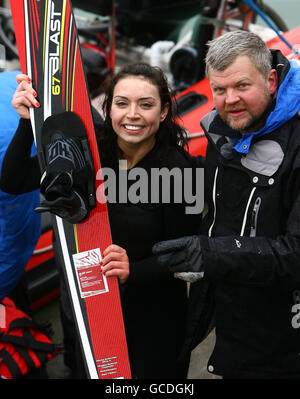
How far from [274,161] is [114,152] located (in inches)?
26.4

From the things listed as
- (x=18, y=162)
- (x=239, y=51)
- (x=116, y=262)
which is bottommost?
(x=116, y=262)

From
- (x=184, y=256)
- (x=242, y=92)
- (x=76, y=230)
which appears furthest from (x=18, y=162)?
(x=242, y=92)

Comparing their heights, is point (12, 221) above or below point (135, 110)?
below

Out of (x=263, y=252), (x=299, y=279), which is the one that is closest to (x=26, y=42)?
(x=263, y=252)

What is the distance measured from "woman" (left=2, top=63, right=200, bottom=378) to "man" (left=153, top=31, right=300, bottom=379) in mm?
231

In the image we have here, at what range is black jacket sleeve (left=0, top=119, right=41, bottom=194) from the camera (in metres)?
1.73

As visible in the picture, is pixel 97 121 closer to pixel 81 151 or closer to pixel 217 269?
pixel 81 151

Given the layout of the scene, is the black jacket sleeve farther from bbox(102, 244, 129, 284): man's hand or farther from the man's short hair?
the man's short hair

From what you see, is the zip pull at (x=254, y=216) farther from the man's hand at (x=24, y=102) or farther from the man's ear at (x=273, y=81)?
the man's hand at (x=24, y=102)

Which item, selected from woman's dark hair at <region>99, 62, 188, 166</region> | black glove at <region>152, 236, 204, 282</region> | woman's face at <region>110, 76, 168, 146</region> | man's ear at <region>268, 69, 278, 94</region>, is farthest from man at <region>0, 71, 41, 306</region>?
man's ear at <region>268, 69, 278, 94</region>

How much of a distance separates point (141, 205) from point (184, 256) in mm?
392

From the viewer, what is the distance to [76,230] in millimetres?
1876

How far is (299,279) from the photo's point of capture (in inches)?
54.6

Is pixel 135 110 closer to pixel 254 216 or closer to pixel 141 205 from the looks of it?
pixel 141 205
